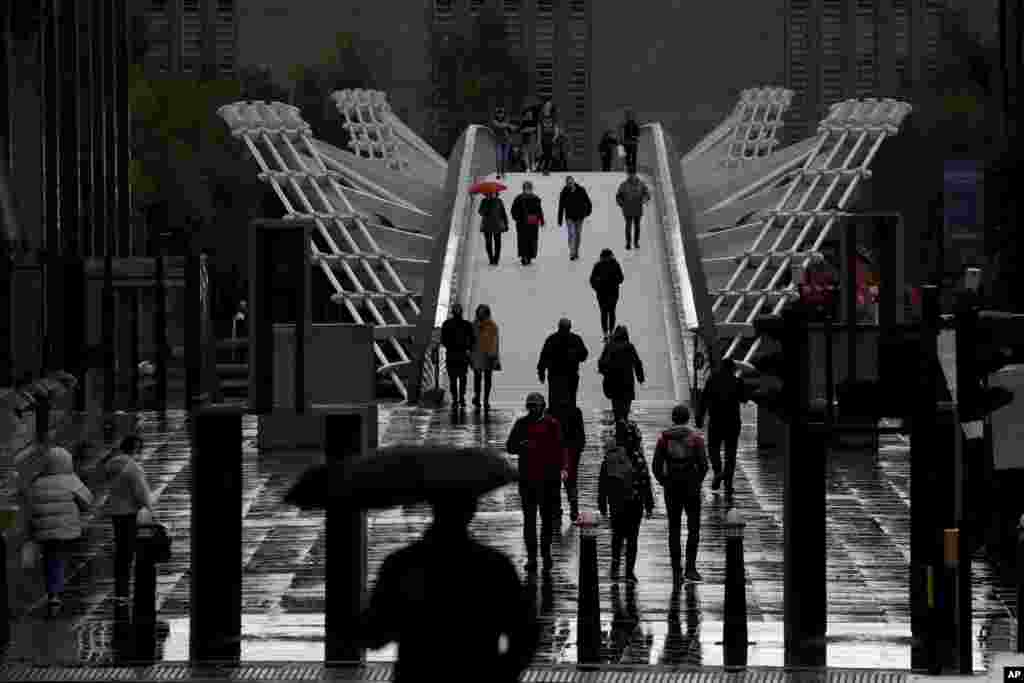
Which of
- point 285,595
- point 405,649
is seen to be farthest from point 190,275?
point 405,649

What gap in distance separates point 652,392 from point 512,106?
5992 centimetres

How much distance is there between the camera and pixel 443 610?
973cm

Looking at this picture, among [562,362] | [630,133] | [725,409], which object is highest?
[630,133]

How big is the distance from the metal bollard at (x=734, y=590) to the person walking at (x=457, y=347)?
14.4 m

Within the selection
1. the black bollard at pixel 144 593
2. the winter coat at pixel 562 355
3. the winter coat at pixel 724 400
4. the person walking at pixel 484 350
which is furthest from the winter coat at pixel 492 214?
the black bollard at pixel 144 593

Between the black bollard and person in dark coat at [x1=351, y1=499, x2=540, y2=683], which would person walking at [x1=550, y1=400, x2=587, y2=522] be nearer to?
the black bollard

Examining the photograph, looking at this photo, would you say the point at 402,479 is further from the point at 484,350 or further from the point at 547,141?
the point at 547,141

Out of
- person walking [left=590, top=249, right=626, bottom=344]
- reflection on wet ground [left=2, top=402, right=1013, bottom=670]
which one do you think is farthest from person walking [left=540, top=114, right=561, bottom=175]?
reflection on wet ground [left=2, top=402, right=1013, bottom=670]

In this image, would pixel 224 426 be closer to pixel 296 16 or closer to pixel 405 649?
pixel 405 649

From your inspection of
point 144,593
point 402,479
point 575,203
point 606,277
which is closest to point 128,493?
point 144,593

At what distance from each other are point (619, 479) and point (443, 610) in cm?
1076

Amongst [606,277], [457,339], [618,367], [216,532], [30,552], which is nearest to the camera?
[216,532]

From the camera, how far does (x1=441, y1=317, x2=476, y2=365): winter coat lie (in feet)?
106

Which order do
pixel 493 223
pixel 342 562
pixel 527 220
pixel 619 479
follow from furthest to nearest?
pixel 493 223
pixel 527 220
pixel 619 479
pixel 342 562
